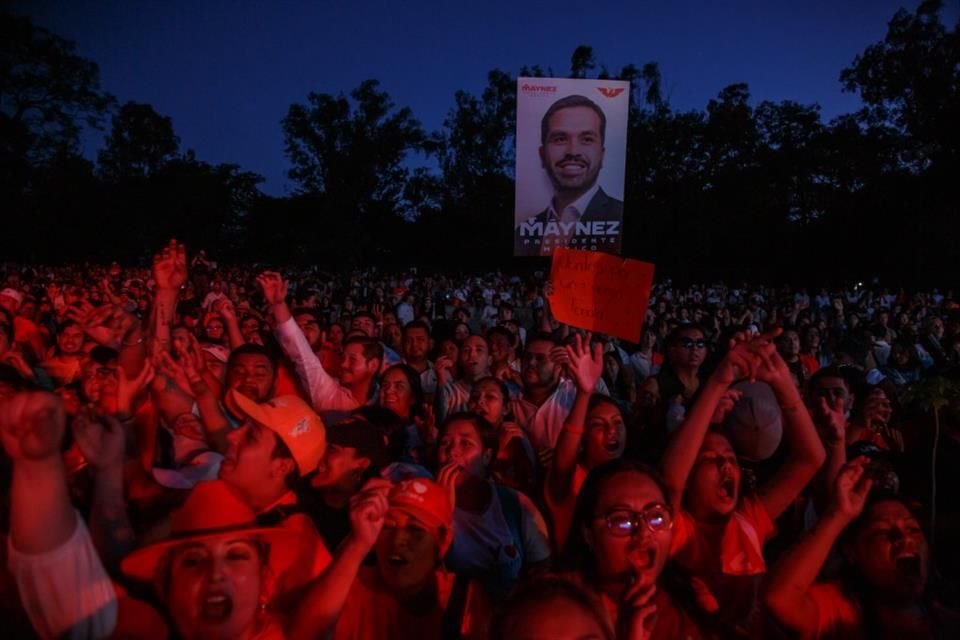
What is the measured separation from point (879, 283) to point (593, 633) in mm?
32025

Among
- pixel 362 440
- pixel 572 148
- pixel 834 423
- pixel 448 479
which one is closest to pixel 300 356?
pixel 362 440

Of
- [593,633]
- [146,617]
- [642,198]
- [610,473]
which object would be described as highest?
[642,198]

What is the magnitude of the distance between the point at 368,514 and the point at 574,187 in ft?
20.2

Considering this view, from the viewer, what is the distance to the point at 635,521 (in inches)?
87.6

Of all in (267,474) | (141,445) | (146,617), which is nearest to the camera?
(146,617)

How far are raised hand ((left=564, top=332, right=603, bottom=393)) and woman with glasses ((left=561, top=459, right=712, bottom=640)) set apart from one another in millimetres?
942

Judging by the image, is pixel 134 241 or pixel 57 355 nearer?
pixel 57 355

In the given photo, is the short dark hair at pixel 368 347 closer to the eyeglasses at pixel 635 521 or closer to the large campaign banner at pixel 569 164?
the eyeglasses at pixel 635 521

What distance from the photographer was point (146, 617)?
1962 millimetres

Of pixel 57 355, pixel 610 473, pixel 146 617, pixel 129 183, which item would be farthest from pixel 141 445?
pixel 129 183

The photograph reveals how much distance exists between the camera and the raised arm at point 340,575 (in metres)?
2.04

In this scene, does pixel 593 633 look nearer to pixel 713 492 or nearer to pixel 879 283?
pixel 713 492

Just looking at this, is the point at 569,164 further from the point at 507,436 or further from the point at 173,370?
the point at 173,370

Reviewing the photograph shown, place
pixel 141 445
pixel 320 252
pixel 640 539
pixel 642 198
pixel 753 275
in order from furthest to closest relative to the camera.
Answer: pixel 320 252 → pixel 753 275 → pixel 642 198 → pixel 141 445 → pixel 640 539
